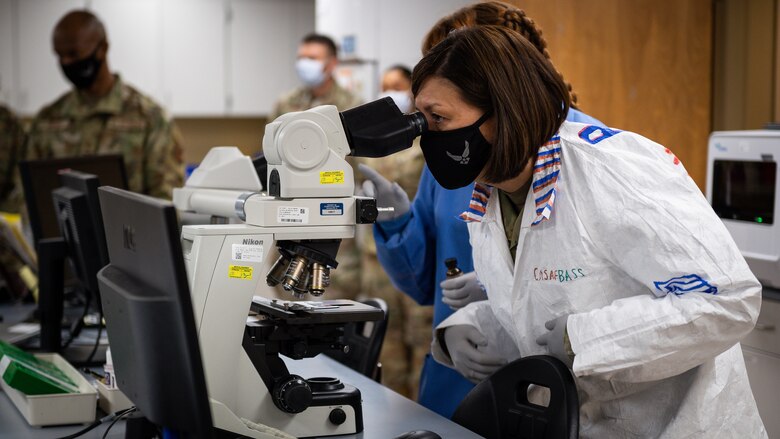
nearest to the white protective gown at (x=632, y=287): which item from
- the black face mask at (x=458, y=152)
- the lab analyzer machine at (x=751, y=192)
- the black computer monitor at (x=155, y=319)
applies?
the black face mask at (x=458, y=152)

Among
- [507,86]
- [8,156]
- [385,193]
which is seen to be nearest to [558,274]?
[507,86]

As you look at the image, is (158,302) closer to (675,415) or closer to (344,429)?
(344,429)

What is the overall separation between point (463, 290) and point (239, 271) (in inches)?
24.9

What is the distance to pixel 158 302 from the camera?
103cm

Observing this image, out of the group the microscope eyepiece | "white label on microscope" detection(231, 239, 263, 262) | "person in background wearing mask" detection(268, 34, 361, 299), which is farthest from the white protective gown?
"person in background wearing mask" detection(268, 34, 361, 299)

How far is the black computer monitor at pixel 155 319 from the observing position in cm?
100

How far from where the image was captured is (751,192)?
114 inches

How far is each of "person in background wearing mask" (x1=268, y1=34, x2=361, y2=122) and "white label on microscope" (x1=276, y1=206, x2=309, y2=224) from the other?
3.36m

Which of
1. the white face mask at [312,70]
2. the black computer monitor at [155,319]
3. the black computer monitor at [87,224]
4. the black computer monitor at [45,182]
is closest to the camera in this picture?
the black computer monitor at [155,319]

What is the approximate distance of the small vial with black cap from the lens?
1890 millimetres

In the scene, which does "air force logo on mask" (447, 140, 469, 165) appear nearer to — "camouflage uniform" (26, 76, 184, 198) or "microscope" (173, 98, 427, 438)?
"microscope" (173, 98, 427, 438)

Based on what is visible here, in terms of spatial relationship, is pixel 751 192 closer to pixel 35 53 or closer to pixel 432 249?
pixel 432 249

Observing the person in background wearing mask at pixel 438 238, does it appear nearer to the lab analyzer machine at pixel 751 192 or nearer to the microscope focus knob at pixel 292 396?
the microscope focus knob at pixel 292 396

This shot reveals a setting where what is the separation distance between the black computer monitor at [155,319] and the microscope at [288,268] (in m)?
0.21
